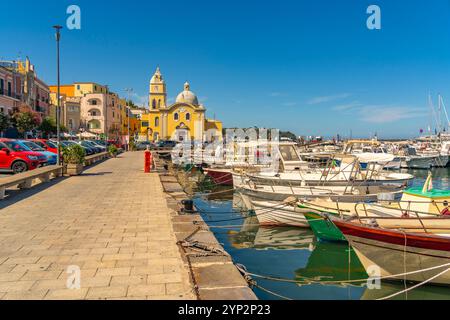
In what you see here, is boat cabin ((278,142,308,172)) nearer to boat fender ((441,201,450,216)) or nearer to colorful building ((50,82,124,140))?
boat fender ((441,201,450,216))

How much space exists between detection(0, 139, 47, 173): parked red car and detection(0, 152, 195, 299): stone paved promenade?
23.9ft

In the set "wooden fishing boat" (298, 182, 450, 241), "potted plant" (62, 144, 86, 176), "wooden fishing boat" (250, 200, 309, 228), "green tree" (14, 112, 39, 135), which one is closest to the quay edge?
"wooden fishing boat" (298, 182, 450, 241)

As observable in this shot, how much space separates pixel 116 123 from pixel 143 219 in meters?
78.5

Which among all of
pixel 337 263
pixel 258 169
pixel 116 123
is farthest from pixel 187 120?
pixel 337 263

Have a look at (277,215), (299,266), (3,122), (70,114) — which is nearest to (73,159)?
(277,215)

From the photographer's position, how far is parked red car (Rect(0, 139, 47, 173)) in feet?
61.7

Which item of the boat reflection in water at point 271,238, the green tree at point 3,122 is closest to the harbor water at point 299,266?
the boat reflection in water at point 271,238

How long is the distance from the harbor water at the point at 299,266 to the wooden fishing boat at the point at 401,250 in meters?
0.39

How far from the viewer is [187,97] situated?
9388 centimetres

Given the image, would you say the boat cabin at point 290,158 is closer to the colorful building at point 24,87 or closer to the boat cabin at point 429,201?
the boat cabin at point 429,201

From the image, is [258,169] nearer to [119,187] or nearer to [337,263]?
[119,187]

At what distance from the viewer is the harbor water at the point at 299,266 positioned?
7.58m

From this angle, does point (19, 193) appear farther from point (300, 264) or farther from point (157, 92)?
point (157, 92)

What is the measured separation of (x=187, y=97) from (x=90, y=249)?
8913 centimetres
